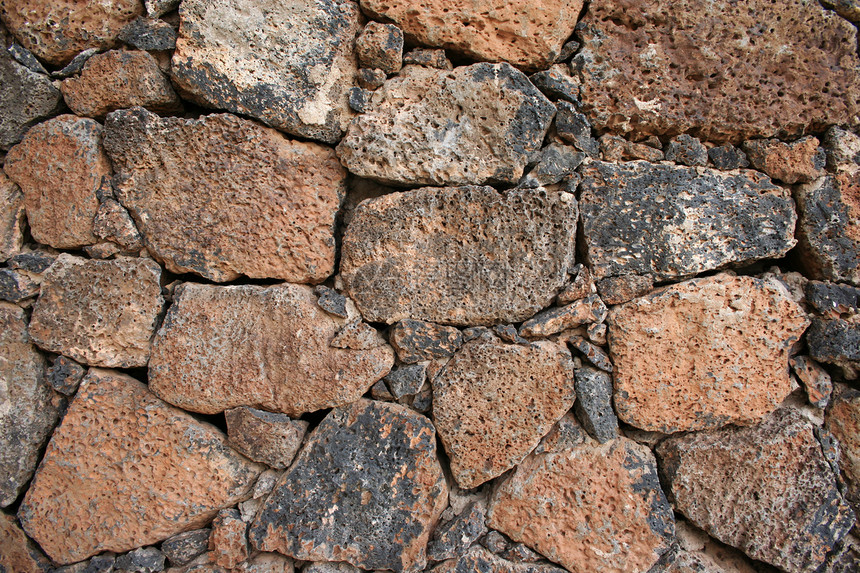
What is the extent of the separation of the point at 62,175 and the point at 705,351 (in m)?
2.22

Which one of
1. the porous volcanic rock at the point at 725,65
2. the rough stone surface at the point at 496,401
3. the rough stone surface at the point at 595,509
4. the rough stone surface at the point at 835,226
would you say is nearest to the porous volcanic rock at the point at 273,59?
the porous volcanic rock at the point at 725,65

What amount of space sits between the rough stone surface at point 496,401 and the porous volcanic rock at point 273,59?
93 centimetres

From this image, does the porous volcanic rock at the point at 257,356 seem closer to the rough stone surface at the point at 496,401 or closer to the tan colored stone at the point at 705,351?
the rough stone surface at the point at 496,401

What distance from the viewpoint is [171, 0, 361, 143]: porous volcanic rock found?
1427 mm

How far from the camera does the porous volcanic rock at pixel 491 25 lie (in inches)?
57.5

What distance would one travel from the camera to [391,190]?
1.58 meters

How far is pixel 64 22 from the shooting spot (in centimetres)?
146

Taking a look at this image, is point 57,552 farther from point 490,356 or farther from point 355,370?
point 490,356

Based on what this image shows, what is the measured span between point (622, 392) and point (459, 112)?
1.07 m

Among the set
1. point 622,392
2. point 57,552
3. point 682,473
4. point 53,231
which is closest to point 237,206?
point 53,231

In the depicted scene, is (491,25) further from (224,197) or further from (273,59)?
(224,197)

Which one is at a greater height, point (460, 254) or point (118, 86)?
point (118, 86)

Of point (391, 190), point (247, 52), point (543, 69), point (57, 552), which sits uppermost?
point (543, 69)

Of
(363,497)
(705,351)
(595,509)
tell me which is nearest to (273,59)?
(363,497)
